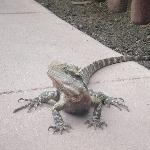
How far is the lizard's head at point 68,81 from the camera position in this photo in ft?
14.8

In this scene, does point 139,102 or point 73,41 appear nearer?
point 139,102

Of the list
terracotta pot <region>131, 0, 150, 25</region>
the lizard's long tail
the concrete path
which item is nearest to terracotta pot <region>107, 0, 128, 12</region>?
the concrete path

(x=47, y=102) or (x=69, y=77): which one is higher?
(x=69, y=77)

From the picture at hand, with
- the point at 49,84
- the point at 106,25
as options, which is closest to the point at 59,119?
the point at 49,84

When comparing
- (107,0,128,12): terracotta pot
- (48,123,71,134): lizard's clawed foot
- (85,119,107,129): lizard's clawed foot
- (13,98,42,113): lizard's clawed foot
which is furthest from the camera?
(107,0,128,12): terracotta pot

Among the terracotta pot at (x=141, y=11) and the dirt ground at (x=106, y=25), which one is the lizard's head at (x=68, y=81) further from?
the terracotta pot at (x=141, y=11)

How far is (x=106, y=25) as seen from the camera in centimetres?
880

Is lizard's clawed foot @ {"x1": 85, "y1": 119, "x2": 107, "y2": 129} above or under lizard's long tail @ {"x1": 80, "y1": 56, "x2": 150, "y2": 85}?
above

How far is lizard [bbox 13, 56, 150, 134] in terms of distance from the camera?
178 inches

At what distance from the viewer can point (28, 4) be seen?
1012 centimetres

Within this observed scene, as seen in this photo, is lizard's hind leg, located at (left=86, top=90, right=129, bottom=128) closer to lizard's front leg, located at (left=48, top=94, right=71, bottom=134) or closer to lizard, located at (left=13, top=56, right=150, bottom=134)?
lizard, located at (left=13, top=56, right=150, bottom=134)

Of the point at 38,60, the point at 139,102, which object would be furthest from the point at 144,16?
the point at 139,102

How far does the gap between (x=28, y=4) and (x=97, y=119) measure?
5.92 m

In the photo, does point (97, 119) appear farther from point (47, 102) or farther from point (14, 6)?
Result: point (14, 6)
